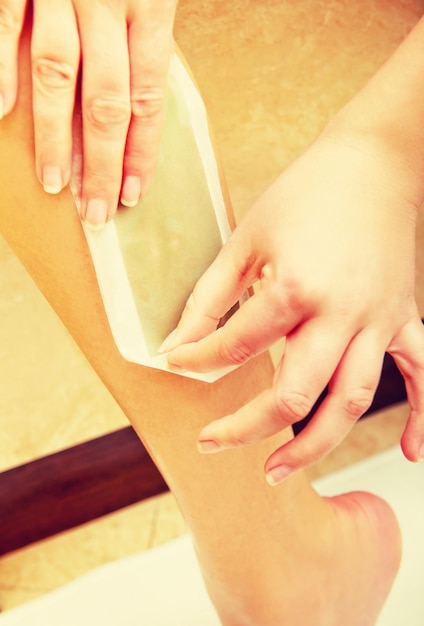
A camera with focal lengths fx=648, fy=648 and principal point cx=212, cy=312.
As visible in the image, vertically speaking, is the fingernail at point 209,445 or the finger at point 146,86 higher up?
the finger at point 146,86

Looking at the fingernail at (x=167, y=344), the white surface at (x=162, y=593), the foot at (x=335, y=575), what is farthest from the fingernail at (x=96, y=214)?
the white surface at (x=162, y=593)

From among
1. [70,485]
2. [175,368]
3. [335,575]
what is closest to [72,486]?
[70,485]

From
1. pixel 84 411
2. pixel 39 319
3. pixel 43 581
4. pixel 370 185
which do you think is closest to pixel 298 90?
pixel 370 185

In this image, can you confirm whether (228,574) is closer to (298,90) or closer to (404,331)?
(404,331)

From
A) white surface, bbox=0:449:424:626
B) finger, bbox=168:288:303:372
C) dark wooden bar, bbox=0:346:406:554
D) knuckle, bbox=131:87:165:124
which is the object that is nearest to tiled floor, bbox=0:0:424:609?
dark wooden bar, bbox=0:346:406:554

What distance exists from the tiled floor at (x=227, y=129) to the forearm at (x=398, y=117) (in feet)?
0.78

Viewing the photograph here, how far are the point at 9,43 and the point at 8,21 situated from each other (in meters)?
0.01

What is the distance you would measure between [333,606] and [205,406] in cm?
36

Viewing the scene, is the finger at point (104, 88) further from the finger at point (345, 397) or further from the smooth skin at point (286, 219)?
the finger at point (345, 397)

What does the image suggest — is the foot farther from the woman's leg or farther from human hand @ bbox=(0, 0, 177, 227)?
human hand @ bbox=(0, 0, 177, 227)

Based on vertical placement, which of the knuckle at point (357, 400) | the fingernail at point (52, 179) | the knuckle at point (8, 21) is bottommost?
the knuckle at point (357, 400)

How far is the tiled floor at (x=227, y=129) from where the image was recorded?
2.55 ft

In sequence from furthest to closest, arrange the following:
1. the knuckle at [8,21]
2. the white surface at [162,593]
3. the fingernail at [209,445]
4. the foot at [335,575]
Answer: the white surface at [162,593] < the foot at [335,575] < the fingernail at [209,445] < the knuckle at [8,21]

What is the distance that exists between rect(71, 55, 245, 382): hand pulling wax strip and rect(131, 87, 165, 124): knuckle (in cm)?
3
